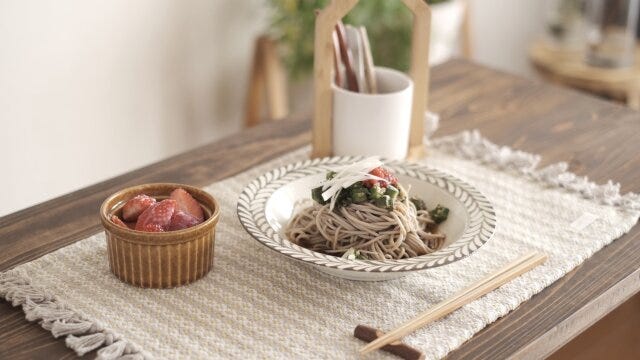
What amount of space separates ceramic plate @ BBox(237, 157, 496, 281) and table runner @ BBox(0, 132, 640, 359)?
0.05 m

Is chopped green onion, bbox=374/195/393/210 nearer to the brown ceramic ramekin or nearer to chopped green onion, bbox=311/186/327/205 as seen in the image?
chopped green onion, bbox=311/186/327/205

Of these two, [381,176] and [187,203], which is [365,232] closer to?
[381,176]

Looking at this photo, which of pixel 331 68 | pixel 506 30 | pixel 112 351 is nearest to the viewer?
pixel 112 351

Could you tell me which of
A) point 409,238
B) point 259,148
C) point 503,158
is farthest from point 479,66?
point 409,238

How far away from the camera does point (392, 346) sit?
1021mm

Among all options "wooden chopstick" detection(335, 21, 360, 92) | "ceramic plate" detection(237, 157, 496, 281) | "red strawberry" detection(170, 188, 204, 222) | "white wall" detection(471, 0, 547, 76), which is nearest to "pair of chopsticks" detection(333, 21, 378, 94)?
"wooden chopstick" detection(335, 21, 360, 92)

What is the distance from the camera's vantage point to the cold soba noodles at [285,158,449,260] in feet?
3.87

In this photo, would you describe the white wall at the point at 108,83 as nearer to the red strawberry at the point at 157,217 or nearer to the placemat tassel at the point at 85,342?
the red strawberry at the point at 157,217

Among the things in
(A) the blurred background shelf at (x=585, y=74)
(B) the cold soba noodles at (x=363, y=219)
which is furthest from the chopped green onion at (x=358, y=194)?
(A) the blurred background shelf at (x=585, y=74)

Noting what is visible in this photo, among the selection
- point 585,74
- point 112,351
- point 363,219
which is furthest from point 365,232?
point 585,74

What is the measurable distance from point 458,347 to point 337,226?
0.25m

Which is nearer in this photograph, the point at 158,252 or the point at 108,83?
the point at 158,252

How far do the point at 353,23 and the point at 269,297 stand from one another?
1.50 metres

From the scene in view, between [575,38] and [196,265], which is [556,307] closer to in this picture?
[196,265]
